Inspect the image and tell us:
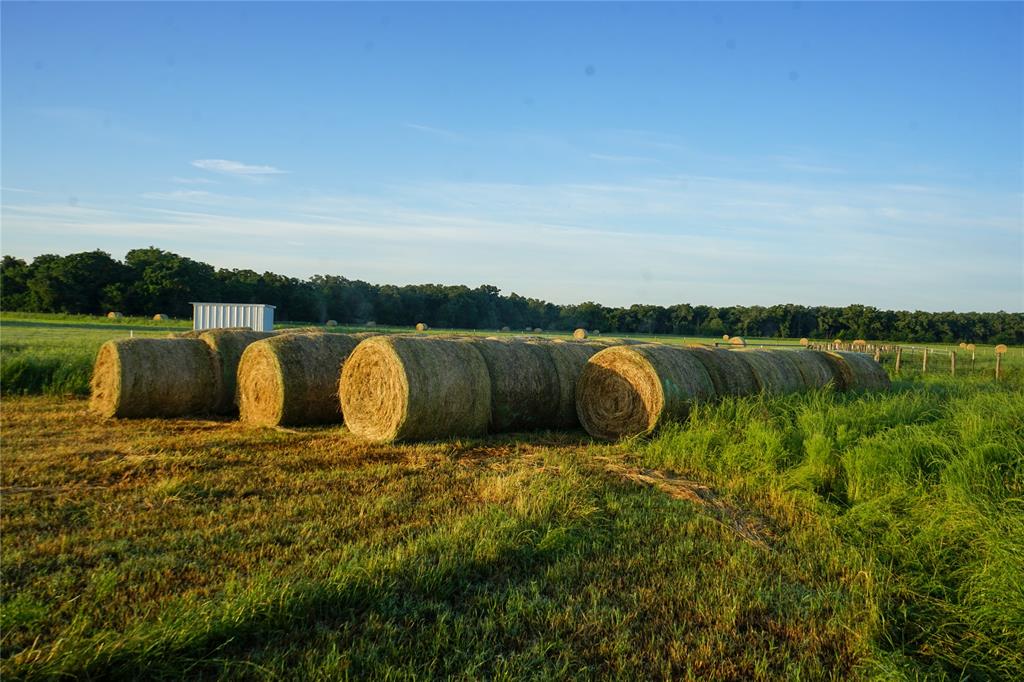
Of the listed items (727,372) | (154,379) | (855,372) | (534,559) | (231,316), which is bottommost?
(534,559)

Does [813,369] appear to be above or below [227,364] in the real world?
above

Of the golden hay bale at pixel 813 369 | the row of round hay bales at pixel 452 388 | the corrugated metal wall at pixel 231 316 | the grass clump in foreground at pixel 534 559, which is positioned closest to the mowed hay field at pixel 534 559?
the grass clump in foreground at pixel 534 559

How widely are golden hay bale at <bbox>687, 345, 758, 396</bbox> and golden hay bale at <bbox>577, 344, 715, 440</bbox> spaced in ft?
0.92

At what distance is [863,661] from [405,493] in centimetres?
398

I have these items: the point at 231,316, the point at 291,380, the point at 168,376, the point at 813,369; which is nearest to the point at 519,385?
the point at 291,380

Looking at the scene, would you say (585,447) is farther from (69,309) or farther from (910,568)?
(69,309)

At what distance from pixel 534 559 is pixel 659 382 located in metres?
5.27

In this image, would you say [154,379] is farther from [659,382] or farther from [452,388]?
[659,382]

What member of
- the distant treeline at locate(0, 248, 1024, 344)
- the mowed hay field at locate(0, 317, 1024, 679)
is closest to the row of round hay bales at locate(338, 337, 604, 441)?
the mowed hay field at locate(0, 317, 1024, 679)

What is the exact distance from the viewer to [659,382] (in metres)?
9.58

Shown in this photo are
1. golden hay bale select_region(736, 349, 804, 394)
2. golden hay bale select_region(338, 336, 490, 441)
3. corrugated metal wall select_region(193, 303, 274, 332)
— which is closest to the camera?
golden hay bale select_region(338, 336, 490, 441)

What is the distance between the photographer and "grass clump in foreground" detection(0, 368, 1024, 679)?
347 centimetres

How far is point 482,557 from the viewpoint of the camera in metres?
4.62

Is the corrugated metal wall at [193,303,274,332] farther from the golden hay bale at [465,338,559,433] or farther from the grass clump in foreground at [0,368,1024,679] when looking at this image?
the grass clump in foreground at [0,368,1024,679]
